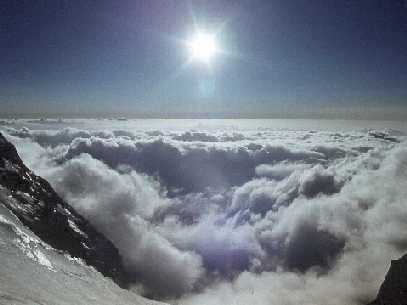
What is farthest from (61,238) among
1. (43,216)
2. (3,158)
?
(3,158)

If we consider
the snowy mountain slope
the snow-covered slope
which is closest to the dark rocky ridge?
the snow-covered slope

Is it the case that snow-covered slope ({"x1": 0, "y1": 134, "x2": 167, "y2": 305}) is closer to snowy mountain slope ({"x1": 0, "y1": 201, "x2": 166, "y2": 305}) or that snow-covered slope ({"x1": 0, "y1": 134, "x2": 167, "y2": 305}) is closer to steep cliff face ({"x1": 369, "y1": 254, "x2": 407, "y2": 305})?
snowy mountain slope ({"x1": 0, "y1": 201, "x2": 166, "y2": 305})

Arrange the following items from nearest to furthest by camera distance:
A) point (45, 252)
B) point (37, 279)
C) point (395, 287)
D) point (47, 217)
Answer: point (37, 279) → point (45, 252) → point (395, 287) → point (47, 217)

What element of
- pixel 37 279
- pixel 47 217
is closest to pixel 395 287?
pixel 37 279

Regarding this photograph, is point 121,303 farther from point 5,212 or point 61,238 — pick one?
point 61,238

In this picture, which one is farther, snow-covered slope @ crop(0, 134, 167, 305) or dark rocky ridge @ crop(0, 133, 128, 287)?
dark rocky ridge @ crop(0, 133, 128, 287)

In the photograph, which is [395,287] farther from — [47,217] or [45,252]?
[47,217]
